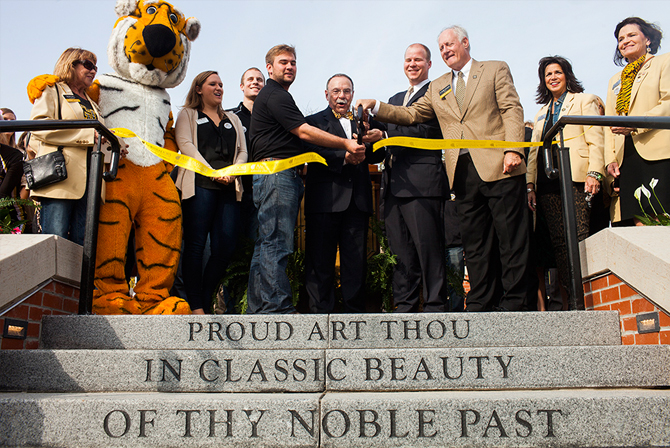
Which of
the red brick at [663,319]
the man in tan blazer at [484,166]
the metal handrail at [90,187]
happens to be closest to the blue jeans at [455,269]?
the man in tan blazer at [484,166]

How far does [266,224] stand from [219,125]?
51.9 inches

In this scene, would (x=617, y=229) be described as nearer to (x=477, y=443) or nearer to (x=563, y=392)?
(x=563, y=392)

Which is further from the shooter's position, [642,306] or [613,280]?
[613,280]

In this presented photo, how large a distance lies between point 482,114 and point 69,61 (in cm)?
329

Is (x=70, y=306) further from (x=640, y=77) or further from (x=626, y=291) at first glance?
(x=640, y=77)

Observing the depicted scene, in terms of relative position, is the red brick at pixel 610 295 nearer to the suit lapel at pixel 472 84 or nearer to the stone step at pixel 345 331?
the stone step at pixel 345 331

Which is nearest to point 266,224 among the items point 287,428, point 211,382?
point 211,382

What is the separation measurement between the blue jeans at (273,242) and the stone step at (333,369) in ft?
4.20

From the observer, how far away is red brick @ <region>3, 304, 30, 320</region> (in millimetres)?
3311

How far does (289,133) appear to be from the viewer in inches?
195

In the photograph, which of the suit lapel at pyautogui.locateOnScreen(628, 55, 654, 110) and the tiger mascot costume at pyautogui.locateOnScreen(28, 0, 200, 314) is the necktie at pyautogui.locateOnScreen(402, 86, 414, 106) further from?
the tiger mascot costume at pyautogui.locateOnScreen(28, 0, 200, 314)

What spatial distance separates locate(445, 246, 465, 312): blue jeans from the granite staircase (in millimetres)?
2038

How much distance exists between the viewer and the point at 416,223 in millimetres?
4637

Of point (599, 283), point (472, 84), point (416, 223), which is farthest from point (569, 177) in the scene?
point (472, 84)
